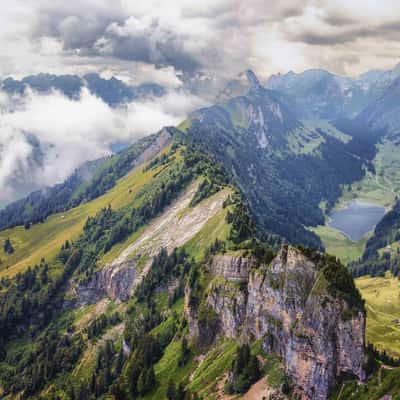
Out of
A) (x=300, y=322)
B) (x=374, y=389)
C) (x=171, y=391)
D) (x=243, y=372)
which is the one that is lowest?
(x=171, y=391)

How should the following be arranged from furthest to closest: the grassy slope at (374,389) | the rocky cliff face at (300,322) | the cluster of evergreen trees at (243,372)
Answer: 1. the cluster of evergreen trees at (243,372)
2. the rocky cliff face at (300,322)
3. the grassy slope at (374,389)

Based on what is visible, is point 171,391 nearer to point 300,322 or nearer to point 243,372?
point 243,372

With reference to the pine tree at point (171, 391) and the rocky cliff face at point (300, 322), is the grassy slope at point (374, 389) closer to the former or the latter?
the rocky cliff face at point (300, 322)

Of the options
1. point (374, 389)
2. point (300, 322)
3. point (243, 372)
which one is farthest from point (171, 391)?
point (374, 389)

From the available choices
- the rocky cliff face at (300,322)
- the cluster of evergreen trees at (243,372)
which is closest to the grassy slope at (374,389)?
the rocky cliff face at (300,322)

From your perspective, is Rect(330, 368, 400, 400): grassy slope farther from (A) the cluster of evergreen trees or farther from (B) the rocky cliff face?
(A) the cluster of evergreen trees

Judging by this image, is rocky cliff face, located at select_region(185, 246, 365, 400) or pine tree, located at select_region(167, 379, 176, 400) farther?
pine tree, located at select_region(167, 379, 176, 400)

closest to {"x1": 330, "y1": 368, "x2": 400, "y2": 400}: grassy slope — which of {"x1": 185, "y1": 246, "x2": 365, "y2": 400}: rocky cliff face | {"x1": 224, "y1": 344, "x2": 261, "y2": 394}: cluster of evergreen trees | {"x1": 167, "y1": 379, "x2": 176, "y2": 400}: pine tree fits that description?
{"x1": 185, "y1": 246, "x2": 365, "y2": 400}: rocky cliff face

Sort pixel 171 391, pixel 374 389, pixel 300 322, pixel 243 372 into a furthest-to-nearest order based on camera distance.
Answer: pixel 171 391 → pixel 243 372 → pixel 300 322 → pixel 374 389

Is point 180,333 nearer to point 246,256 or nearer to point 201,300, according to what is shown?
point 201,300
